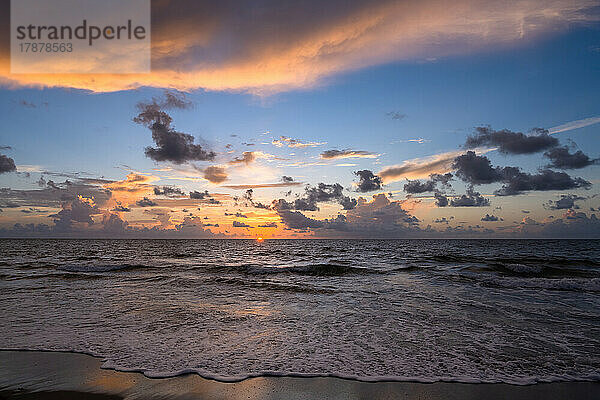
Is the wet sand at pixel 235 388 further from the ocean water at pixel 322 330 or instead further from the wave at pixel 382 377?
the ocean water at pixel 322 330

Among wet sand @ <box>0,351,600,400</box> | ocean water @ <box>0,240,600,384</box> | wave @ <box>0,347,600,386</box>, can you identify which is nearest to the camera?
wet sand @ <box>0,351,600,400</box>

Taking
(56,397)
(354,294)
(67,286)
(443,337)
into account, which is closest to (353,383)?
(443,337)

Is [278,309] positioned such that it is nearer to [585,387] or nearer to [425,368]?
[425,368]

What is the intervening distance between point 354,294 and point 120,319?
1004 cm

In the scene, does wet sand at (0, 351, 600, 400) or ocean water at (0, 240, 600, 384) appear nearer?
wet sand at (0, 351, 600, 400)

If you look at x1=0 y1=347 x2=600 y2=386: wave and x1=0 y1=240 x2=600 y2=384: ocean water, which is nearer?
x1=0 y1=347 x2=600 y2=386: wave

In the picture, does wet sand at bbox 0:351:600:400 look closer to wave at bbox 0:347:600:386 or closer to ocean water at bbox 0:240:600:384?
wave at bbox 0:347:600:386

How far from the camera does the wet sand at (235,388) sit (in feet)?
17.6

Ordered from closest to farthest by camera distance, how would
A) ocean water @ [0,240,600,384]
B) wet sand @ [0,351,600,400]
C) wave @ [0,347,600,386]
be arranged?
wet sand @ [0,351,600,400]
wave @ [0,347,600,386]
ocean water @ [0,240,600,384]

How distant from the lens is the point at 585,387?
5.88 m

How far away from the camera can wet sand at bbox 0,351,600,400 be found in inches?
211

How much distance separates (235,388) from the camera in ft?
18.5

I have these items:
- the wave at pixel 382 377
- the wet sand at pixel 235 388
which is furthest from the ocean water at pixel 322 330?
the wet sand at pixel 235 388

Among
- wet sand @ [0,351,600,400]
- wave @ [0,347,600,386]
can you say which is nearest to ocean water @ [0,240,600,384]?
wave @ [0,347,600,386]
